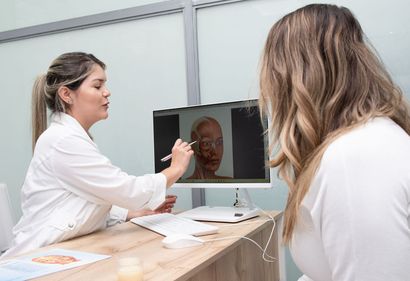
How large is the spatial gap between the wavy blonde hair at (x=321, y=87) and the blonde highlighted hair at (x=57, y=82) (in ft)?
3.08

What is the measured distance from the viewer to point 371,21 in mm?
1812

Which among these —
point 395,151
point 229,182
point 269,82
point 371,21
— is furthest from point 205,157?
point 395,151

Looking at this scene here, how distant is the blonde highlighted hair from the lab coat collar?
49 millimetres

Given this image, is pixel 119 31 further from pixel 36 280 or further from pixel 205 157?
pixel 36 280

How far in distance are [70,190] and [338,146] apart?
37.9 inches

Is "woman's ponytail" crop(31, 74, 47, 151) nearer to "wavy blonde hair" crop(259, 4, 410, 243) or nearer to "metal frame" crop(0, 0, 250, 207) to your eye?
"metal frame" crop(0, 0, 250, 207)

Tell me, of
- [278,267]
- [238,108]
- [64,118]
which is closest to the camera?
[64,118]

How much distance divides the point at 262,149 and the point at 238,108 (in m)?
0.18

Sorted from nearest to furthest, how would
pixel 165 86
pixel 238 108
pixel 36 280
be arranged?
pixel 36 280, pixel 238 108, pixel 165 86

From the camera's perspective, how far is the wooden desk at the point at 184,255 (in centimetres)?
94

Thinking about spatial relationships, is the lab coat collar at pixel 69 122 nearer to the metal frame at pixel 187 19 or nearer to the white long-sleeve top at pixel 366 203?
the metal frame at pixel 187 19

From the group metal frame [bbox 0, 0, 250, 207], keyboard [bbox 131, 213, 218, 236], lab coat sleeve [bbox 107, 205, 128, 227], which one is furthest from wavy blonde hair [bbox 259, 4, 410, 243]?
metal frame [bbox 0, 0, 250, 207]

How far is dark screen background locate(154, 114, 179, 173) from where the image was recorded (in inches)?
69.2

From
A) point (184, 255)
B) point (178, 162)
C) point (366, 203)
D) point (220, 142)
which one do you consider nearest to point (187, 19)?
point (220, 142)
